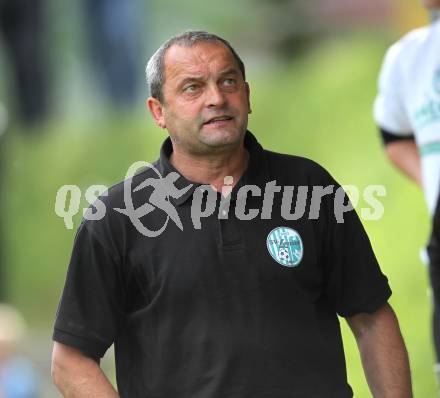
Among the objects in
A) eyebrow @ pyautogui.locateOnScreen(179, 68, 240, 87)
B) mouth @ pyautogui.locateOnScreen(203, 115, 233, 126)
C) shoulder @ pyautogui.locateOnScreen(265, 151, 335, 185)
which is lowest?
shoulder @ pyautogui.locateOnScreen(265, 151, 335, 185)

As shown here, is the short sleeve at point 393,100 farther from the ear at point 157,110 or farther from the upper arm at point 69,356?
the upper arm at point 69,356

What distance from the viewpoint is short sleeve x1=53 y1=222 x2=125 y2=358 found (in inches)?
145

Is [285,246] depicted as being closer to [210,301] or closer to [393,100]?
[210,301]

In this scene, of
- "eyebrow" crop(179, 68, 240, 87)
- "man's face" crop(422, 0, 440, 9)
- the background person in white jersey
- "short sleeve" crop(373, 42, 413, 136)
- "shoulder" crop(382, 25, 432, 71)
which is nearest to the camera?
"eyebrow" crop(179, 68, 240, 87)

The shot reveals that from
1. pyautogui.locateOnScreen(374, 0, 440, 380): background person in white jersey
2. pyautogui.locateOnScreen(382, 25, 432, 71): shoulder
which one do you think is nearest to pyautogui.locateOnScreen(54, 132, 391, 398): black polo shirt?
pyautogui.locateOnScreen(374, 0, 440, 380): background person in white jersey

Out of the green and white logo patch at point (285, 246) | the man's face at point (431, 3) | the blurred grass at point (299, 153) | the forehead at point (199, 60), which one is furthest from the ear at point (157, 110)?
the blurred grass at point (299, 153)

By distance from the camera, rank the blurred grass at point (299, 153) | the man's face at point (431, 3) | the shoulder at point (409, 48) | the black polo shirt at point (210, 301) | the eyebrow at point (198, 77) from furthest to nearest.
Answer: the blurred grass at point (299, 153) → the shoulder at point (409, 48) → the man's face at point (431, 3) → the eyebrow at point (198, 77) → the black polo shirt at point (210, 301)

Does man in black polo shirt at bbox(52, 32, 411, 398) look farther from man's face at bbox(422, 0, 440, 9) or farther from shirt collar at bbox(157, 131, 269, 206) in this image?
man's face at bbox(422, 0, 440, 9)

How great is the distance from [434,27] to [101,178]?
7689 millimetres

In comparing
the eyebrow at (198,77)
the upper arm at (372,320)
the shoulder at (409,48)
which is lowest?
the upper arm at (372,320)

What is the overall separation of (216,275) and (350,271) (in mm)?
414

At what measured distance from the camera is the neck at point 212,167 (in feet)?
12.5

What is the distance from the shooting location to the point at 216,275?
Result: 3656 millimetres

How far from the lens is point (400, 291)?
708 cm
